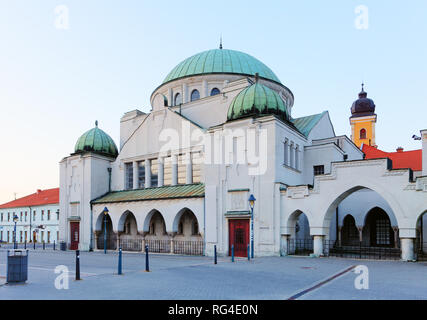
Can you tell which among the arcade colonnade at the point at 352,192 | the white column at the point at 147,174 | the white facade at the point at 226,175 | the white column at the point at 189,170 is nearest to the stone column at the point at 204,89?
the white facade at the point at 226,175

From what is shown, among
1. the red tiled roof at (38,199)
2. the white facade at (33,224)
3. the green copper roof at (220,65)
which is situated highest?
the green copper roof at (220,65)

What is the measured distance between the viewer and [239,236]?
24.5 m

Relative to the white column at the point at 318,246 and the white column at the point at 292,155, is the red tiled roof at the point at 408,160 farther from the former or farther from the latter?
the white column at the point at 318,246

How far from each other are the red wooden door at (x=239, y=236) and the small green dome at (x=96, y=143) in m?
16.5

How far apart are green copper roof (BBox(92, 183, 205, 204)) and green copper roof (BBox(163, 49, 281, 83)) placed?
38.4 feet

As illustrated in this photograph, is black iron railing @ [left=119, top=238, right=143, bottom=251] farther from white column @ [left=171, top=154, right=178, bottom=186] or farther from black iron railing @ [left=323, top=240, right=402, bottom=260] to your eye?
black iron railing @ [left=323, top=240, right=402, bottom=260]

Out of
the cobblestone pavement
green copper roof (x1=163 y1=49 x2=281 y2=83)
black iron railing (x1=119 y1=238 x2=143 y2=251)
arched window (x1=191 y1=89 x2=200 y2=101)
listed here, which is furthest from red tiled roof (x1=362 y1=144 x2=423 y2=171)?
black iron railing (x1=119 y1=238 x2=143 y2=251)

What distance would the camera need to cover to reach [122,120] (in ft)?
127

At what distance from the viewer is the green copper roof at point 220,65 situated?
36.3 m

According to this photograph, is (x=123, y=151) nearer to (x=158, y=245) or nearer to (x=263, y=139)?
(x=158, y=245)

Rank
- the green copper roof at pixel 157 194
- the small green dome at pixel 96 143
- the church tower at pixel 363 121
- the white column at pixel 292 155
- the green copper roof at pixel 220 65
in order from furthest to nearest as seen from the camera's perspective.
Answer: the church tower at pixel 363 121 → the green copper roof at pixel 220 65 → the small green dome at pixel 96 143 → the green copper roof at pixel 157 194 → the white column at pixel 292 155

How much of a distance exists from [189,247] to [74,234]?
43.9ft

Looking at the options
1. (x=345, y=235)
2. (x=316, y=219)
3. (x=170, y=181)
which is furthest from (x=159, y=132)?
(x=345, y=235)

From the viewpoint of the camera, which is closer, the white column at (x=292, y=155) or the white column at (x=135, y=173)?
the white column at (x=292, y=155)
